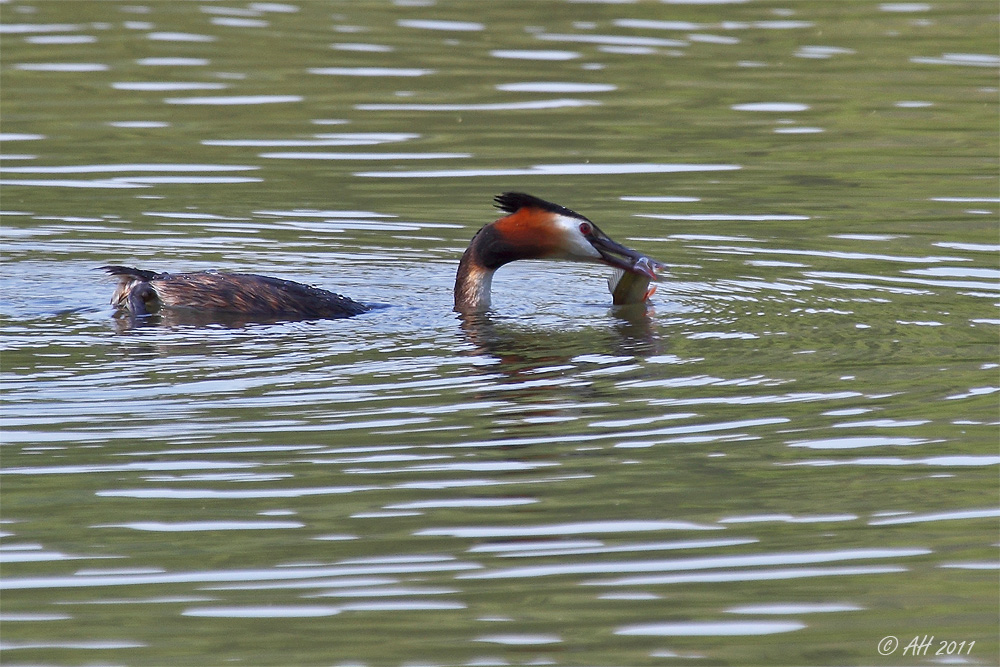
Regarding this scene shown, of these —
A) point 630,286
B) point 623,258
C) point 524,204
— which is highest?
point 524,204

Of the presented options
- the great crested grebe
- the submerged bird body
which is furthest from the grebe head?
the submerged bird body

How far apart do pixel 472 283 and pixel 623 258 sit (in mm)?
872

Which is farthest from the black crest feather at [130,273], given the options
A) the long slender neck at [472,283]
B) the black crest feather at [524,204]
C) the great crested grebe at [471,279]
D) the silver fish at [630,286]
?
the silver fish at [630,286]

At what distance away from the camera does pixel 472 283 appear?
1029 centimetres

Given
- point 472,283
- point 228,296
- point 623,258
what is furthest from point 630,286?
point 228,296

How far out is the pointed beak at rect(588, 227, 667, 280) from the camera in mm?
10203

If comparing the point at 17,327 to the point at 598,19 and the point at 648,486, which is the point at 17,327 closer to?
the point at 648,486

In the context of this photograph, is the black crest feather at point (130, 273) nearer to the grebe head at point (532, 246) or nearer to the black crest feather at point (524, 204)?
the grebe head at point (532, 246)

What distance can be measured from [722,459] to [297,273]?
473 cm

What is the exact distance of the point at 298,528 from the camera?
6352 millimetres

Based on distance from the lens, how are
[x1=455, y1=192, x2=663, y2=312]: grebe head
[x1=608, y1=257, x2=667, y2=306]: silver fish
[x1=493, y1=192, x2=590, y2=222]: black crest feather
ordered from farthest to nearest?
[x1=608, y1=257, x2=667, y2=306]: silver fish → [x1=455, y1=192, x2=663, y2=312]: grebe head → [x1=493, y1=192, x2=590, y2=222]: black crest feather

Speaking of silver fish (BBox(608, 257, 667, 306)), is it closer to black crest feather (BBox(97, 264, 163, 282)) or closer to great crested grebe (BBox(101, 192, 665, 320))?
great crested grebe (BBox(101, 192, 665, 320))

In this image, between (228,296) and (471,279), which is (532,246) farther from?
(228,296)

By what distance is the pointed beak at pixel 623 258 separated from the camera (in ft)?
33.5
